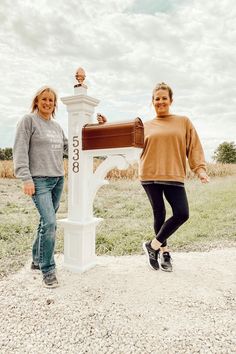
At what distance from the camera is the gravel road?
226cm

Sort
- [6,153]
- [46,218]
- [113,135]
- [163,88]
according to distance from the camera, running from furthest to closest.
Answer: [6,153]
[163,88]
[113,135]
[46,218]

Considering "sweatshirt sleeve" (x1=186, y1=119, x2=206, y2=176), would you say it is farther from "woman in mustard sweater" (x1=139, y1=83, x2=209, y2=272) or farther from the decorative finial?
the decorative finial

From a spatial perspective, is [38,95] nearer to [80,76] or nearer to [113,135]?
[80,76]

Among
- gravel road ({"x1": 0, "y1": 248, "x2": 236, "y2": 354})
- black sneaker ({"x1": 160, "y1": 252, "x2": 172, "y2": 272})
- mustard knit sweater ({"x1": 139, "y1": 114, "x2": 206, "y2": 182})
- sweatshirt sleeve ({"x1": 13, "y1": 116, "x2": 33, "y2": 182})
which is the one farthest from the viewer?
black sneaker ({"x1": 160, "y1": 252, "x2": 172, "y2": 272})

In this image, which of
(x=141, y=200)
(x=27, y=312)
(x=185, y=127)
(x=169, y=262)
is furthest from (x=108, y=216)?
(x=27, y=312)

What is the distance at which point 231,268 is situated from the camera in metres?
3.75

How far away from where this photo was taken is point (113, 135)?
127 inches

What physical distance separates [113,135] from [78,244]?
3.74ft

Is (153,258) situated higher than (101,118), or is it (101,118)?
(101,118)

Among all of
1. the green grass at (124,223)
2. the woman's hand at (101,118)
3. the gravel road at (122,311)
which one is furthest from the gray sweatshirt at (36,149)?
the green grass at (124,223)

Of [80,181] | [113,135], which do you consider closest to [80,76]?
[113,135]

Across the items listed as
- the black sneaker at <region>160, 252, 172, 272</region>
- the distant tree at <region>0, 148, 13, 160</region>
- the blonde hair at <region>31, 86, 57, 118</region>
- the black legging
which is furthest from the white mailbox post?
the distant tree at <region>0, 148, 13, 160</region>

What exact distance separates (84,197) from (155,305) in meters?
1.24

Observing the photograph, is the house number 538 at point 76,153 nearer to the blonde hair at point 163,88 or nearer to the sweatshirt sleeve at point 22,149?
the sweatshirt sleeve at point 22,149
